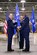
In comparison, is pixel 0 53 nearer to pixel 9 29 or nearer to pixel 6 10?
pixel 9 29

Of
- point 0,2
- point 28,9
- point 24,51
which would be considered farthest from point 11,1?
point 24,51

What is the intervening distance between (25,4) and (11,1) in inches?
130

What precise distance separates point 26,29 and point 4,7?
20436 millimetres

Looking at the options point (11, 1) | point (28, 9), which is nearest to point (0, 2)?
point (11, 1)

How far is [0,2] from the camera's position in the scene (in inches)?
1337

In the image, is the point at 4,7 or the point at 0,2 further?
the point at 0,2

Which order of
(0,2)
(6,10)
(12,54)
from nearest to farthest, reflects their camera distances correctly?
(12,54)
(6,10)
(0,2)

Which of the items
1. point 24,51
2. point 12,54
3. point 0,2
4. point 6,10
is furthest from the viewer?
point 0,2

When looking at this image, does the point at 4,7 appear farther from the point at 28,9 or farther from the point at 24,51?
the point at 24,51

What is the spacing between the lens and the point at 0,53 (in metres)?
11.6

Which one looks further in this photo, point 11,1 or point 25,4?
point 11,1

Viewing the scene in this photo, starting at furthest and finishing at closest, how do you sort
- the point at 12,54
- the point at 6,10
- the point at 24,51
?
the point at 6,10
the point at 24,51
the point at 12,54

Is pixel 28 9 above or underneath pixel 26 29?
underneath

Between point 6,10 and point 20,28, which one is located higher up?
point 20,28
